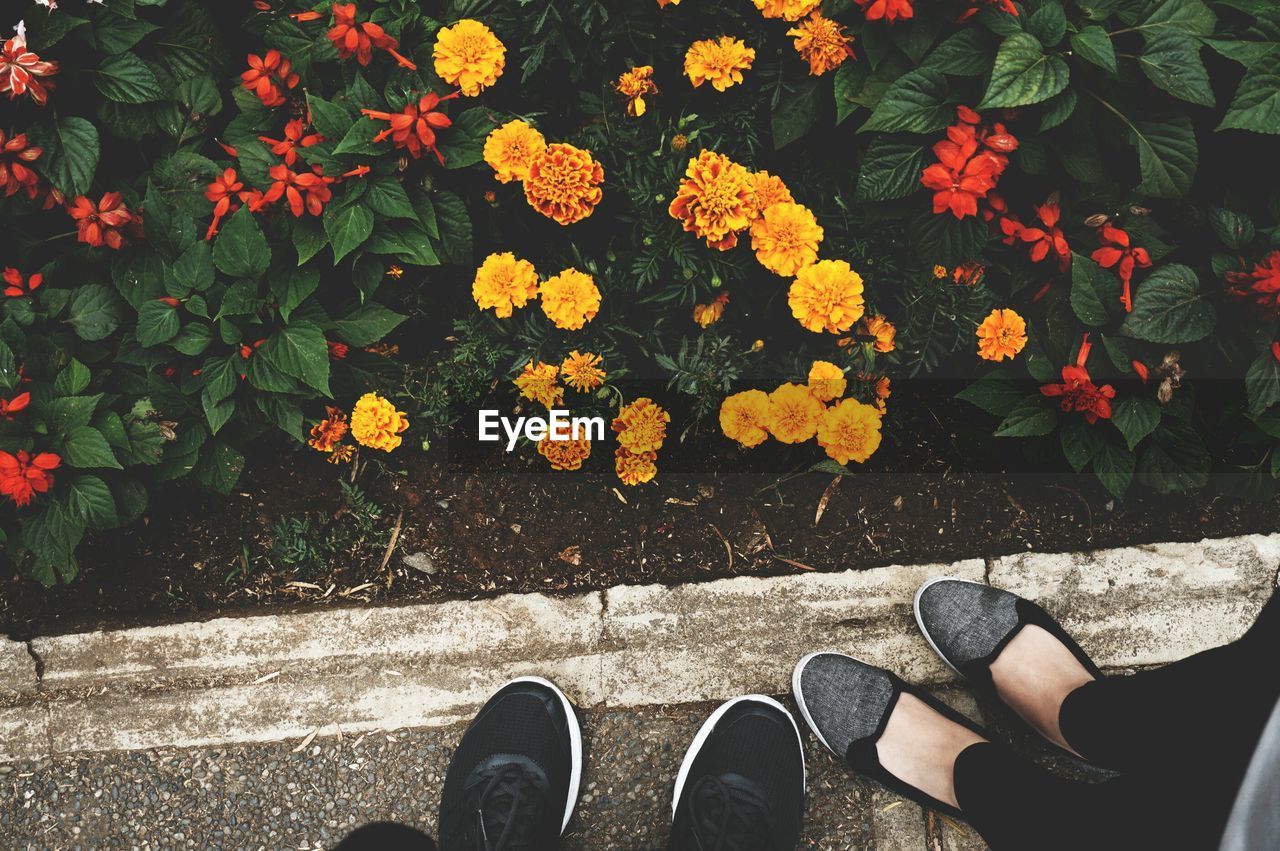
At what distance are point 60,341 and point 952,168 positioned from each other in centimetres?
193

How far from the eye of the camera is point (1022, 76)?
1.35m

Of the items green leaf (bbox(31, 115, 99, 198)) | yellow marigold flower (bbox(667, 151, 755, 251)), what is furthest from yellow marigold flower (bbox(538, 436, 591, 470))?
green leaf (bbox(31, 115, 99, 198))

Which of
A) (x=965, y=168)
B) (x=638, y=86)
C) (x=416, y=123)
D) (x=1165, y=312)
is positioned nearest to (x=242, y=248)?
(x=416, y=123)

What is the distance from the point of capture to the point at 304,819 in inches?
78.8

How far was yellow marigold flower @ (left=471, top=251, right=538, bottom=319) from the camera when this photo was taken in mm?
1516

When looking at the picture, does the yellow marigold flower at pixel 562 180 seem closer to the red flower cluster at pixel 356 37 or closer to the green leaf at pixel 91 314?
the red flower cluster at pixel 356 37

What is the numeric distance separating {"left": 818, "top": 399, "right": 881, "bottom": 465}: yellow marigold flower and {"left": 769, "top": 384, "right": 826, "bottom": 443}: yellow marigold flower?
0.03m

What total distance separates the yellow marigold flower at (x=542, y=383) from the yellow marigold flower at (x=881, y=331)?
68 cm

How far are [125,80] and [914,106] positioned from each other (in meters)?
1.64

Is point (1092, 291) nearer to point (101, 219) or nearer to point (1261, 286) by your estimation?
point (1261, 286)

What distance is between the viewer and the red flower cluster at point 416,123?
140 cm

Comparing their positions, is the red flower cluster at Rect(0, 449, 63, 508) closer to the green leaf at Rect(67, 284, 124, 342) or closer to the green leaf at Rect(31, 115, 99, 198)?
the green leaf at Rect(67, 284, 124, 342)

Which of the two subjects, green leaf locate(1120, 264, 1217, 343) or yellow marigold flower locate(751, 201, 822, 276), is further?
green leaf locate(1120, 264, 1217, 343)

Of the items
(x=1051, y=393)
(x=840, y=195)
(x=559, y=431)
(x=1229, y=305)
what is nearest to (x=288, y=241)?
(x=559, y=431)
